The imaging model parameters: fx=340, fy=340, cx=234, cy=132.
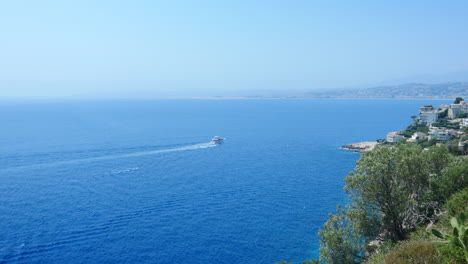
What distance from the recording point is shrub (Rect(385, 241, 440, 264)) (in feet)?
31.8

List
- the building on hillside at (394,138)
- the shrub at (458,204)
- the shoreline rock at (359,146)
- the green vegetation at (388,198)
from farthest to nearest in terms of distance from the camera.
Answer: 1. the shoreline rock at (359,146)
2. the building on hillside at (394,138)
3. the green vegetation at (388,198)
4. the shrub at (458,204)

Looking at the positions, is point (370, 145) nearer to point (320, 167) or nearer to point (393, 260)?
point (320, 167)

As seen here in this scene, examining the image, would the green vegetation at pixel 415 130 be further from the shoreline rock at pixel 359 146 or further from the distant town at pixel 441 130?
the shoreline rock at pixel 359 146

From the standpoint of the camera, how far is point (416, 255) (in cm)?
1005

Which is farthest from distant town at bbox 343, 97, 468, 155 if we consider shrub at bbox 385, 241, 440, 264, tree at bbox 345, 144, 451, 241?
shrub at bbox 385, 241, 440, 264

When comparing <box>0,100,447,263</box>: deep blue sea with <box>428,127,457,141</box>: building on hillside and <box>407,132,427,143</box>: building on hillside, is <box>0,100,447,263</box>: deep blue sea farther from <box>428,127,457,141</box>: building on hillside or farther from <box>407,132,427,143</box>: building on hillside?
<box>428,127,457,141</box>: building on hillside

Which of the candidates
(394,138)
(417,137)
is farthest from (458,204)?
(394,138)

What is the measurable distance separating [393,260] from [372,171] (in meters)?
7.06

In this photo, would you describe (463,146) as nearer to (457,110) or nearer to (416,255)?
(457,110)

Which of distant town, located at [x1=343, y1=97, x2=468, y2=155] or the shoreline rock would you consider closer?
distant town, located at [x1=343, y1=97, x2=468, y2=155]

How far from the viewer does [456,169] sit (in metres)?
17.1

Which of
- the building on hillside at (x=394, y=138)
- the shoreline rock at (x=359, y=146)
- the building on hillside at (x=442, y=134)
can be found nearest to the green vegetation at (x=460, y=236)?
the building on hillside at (x=442, y=134)

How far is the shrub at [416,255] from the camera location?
31.8ft

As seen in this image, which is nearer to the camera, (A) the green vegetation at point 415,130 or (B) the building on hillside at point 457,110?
(A) the green vegetation at point 415,130
